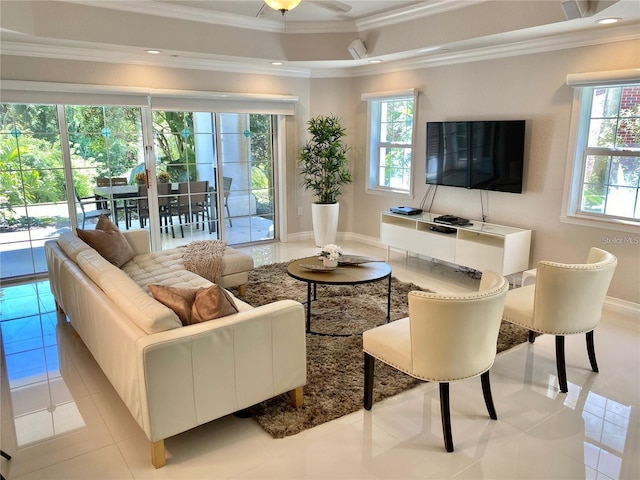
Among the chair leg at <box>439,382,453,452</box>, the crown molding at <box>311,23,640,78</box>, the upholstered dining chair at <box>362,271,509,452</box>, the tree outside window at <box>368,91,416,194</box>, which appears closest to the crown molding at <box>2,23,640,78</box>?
the crown molding at <box>311,23,640,78</box>

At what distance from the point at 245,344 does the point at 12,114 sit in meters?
4.14

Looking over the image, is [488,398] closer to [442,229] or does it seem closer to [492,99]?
[442,229]

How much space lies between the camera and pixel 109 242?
4.11 meters

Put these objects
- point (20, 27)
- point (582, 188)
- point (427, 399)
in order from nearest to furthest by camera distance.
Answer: point (427, 399)
point (20, 27)
point (582, 188)

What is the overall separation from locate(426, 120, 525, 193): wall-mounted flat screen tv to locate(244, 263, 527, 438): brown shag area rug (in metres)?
1.36

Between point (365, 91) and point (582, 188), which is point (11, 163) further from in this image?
point (582, 188)

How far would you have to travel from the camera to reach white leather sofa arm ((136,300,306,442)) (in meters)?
2.20

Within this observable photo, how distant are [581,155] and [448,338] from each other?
2.97 meters

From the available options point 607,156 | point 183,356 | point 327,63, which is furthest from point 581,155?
point 183,356

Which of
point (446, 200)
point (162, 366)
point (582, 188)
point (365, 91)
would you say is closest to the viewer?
point (162, 366)

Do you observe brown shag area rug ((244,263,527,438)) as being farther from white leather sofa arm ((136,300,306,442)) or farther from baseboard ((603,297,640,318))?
baseboard ((603,297,640,318))

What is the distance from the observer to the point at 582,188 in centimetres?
440

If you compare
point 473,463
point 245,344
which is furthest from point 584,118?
point 245,344

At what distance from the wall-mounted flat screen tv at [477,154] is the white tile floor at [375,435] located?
6.90 ft
